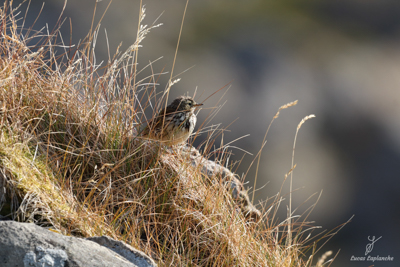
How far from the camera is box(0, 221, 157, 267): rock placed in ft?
6.04

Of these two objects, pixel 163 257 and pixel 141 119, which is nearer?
pixel 163 257

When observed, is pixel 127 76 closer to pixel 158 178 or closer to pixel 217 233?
pixel 158 178

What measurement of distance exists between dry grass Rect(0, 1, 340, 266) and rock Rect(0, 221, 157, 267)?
0.41 metres

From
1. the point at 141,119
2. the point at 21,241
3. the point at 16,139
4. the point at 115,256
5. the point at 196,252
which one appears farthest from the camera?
the point at 141,119

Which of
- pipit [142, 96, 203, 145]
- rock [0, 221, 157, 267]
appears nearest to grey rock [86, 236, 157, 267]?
rock [0, 221, 157, 267]

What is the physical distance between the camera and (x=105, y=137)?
3.27 metres

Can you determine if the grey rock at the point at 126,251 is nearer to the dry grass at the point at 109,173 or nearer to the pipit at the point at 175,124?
the dry grass at the point at 109,173

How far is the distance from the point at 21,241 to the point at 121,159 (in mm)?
1333

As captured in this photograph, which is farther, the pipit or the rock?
the pipit

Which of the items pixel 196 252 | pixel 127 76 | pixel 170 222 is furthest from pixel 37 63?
pixel 196 252

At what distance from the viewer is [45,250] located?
6.15 ft

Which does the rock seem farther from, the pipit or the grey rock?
the pipit

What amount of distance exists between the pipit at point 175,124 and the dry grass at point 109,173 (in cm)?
12

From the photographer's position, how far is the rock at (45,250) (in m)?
1.84
